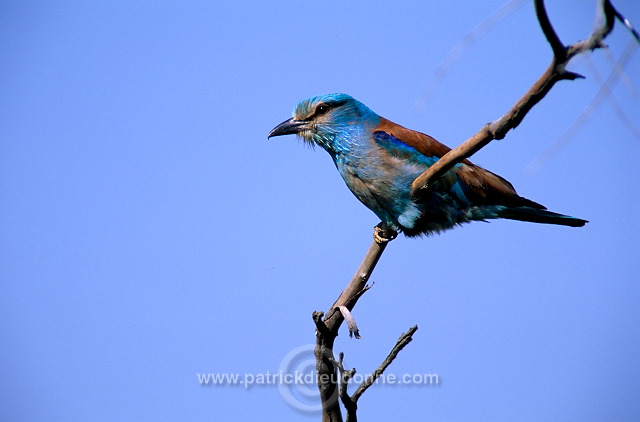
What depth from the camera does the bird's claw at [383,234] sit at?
14.0ft

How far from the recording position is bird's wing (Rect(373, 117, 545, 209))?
15.2 feet

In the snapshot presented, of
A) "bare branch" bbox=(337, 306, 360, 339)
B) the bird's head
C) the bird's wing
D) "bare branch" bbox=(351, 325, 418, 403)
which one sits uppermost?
the bird's head

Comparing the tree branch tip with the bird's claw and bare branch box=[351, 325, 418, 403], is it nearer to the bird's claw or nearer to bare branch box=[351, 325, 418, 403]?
bare branch box=[351, 325, 418, 403]

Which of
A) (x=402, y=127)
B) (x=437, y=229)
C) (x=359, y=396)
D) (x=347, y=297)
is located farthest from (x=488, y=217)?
(x=359, y=396)

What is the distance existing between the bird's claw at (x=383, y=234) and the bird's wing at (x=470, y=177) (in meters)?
0.57

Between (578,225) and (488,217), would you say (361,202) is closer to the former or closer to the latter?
(488,217)

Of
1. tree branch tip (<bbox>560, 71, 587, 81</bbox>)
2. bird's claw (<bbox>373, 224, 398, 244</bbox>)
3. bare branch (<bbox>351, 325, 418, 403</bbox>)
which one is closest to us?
tree branch tip (<bbox>560, 71, 587, 81</bbox>)

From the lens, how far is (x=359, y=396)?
10.5ft

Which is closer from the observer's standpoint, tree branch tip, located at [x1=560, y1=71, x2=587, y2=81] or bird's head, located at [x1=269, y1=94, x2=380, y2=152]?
tree branch tip, located at [x1=560, y1=71, x2=587, y2=81]

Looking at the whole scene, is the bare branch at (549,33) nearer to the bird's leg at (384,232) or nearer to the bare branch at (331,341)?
the bare branch at (331,341)

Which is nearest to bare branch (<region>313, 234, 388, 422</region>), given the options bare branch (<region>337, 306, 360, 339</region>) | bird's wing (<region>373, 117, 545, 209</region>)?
bare branch (<region>337, 306, 360, 339</region>)

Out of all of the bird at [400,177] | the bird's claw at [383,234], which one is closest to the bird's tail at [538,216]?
the bird at [400,177]

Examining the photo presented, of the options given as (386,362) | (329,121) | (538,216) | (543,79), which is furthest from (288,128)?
(543,79)

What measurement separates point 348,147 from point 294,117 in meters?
0.63
